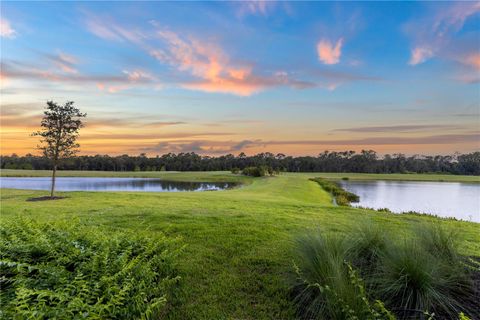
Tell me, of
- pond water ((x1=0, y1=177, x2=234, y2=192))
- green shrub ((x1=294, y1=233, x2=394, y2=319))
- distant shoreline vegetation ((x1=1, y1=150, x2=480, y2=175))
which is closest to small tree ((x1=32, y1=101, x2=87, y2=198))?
pond water ((x1=0, y1=177, x2=234, y2=192))

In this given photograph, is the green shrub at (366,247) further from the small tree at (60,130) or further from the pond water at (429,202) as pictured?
the small tree at (60,130)

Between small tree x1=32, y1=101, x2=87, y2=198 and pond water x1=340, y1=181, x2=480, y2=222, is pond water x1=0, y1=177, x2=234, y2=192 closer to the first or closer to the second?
small tree x1=32, y1=101, x2=87, y2=198

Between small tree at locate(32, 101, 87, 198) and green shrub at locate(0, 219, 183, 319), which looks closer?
green shrub at locate(0, 219, 183, 319)

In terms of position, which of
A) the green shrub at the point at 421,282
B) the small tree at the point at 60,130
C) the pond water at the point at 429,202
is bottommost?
→ the pond water at the point at 429,202

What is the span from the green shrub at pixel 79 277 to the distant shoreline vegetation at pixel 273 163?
276 ft

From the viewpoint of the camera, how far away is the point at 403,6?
12344 mm

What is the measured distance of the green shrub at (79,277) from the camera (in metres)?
2.76

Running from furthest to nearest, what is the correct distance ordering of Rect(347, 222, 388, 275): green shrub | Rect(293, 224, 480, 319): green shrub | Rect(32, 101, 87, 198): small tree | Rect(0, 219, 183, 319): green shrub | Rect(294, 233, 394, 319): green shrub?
Rect(32, 101, 87, 198): small tree
Rect(347, 222, 388, 275): green shrub
Rect(293, 224, 480, 319): green shrub
Rect(294, 233, 394, 319): green shrub
Rect(0, 219, 183, 319): green shrub

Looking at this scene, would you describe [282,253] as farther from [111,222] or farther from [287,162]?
[287,162]

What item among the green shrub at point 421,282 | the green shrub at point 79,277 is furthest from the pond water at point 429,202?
the green shrub at point 79,277

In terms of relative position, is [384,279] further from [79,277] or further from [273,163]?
[273,163]

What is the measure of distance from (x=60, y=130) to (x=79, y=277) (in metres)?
18.9

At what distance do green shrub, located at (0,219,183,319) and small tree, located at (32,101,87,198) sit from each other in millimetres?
15186

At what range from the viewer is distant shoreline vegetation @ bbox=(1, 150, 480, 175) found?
9350cm
